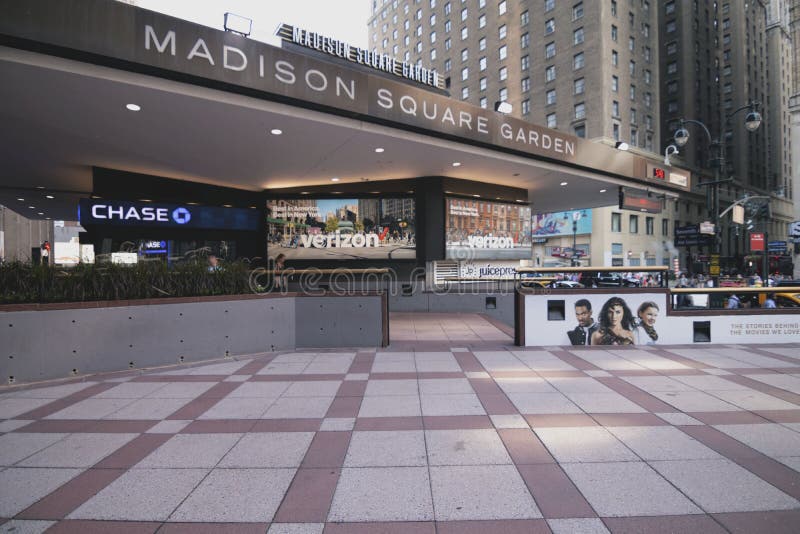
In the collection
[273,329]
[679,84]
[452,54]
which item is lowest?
[273,329]

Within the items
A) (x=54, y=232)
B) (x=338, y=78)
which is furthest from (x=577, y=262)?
(x=54, y=232)

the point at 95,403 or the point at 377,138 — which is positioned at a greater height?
the point at 377,138

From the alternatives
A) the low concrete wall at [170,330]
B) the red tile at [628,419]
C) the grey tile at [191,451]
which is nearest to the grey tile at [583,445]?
the red tile at [628,419]

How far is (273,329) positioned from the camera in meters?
8.93

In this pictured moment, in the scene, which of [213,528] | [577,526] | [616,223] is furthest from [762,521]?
[616,223]

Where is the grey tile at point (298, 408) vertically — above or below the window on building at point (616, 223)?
below

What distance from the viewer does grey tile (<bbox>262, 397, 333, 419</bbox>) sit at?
5227mm

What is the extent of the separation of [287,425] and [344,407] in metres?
0.89

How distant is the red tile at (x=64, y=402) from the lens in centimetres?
523

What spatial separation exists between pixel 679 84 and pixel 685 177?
60.4 m

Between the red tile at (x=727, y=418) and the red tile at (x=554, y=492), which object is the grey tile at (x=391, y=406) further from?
the red tile at (x=727, y=418)

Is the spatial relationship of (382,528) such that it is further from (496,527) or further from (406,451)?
(406,451)

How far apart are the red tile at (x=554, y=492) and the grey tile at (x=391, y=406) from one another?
186cm

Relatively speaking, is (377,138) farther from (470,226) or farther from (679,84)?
(679,84)
